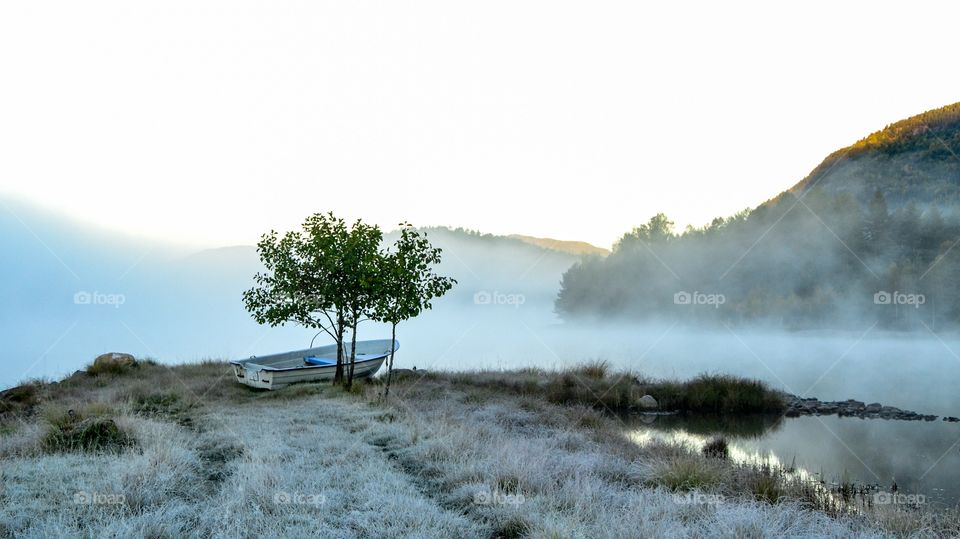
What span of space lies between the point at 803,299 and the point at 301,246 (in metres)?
83.0

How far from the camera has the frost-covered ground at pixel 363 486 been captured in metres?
5.36

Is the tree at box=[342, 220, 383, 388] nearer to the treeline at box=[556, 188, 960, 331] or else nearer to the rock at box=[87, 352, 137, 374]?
the rock at box=[87, 352, 137, 374]

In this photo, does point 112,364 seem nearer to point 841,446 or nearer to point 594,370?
point 594,370

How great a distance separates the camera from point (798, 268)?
8694 cm

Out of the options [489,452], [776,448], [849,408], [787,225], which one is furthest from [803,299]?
[489,452]

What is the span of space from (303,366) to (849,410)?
68.7 feet

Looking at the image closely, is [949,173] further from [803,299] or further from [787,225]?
[803,299]

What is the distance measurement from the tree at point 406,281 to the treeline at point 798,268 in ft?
226

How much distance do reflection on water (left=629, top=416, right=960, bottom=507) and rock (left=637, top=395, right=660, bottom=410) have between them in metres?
1.34

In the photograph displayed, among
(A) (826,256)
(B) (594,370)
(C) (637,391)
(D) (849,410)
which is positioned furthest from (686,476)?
(A) (826,256)

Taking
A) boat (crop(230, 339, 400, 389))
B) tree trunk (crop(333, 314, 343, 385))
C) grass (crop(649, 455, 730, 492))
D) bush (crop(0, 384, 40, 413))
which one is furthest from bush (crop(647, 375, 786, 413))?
bush (crop(0, 384, 40, 413))

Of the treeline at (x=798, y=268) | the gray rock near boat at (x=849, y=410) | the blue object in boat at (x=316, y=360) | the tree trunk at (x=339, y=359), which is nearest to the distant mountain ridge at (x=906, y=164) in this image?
the treeline at (x=798, y=268)

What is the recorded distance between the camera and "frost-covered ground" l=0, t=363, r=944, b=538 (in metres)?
5.36

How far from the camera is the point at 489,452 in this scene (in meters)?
8.48
